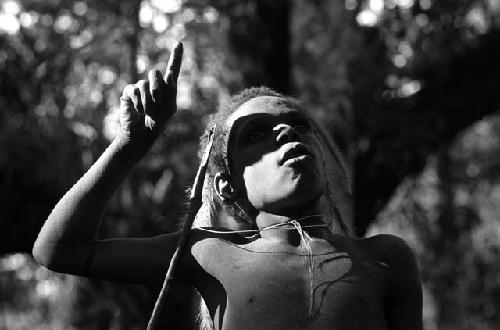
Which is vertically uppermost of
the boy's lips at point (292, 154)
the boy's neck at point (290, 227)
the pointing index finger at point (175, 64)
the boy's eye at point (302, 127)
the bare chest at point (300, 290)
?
the pointing index finger at point (175, 64)

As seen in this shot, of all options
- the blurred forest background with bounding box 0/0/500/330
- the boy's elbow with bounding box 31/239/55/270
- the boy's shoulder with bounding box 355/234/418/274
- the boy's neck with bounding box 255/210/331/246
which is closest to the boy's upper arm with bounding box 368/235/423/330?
the boy's shoulder with bounding box 355/234/418/274

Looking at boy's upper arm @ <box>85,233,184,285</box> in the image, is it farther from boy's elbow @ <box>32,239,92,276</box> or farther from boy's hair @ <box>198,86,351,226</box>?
boy's hair @ <box>198,86,351,226</box>

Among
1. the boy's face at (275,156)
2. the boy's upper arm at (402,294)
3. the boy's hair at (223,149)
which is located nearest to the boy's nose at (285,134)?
the boy's face at (275,156)

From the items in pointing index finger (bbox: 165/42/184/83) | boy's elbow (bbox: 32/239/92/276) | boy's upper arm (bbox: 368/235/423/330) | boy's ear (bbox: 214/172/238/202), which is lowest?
boy's upper arm (bbox: 368/235/423/330)

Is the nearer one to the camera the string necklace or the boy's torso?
the boy's torso

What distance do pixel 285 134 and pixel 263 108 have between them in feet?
0.40

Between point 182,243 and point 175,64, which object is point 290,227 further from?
point 175,64

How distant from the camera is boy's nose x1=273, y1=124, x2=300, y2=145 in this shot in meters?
2.30

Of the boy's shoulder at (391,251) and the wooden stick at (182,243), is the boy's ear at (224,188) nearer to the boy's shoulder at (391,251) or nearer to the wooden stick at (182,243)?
the wooden stick at (182,243)

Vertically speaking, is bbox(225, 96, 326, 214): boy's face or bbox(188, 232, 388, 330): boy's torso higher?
bbox(225, 96, 326, 214): boy's face

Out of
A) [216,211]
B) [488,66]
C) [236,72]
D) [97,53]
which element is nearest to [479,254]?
[488,66]

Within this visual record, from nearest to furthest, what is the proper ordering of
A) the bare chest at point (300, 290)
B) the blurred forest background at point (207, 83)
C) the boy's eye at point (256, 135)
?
the bare chest at point (300, 290), the boy's eye at point (256, 135), the blurred forest background at point (207, 83)

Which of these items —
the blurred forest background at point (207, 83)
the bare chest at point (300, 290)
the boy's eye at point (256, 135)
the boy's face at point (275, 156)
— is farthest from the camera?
the blurred forest background at point (207, 83)

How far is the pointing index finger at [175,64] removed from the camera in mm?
2206
